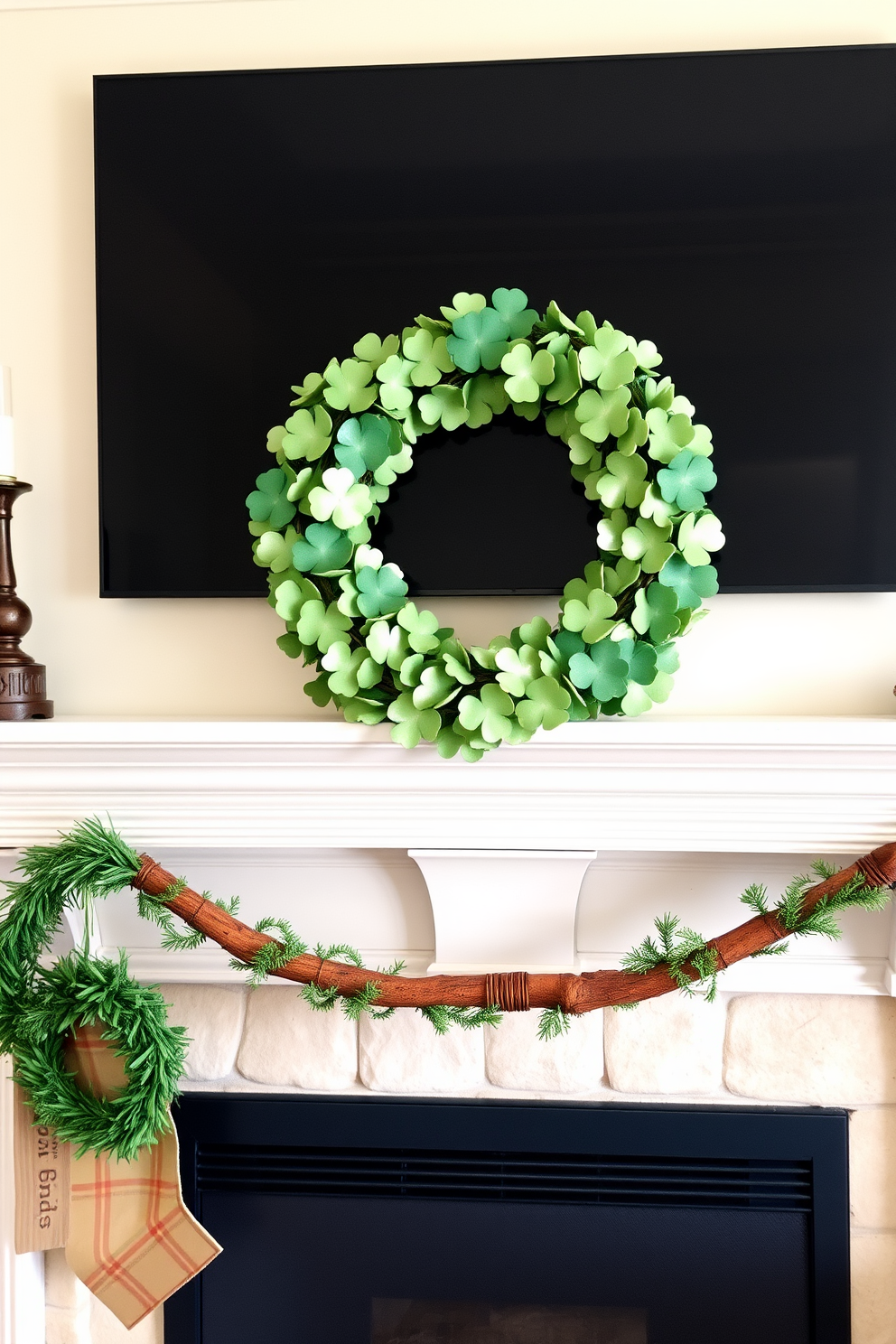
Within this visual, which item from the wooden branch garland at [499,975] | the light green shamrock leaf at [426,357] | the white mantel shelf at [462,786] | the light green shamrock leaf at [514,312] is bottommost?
the wooden branch garland at [499,975]

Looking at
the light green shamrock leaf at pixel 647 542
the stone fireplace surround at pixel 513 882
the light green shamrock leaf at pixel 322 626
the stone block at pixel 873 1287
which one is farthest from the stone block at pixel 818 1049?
the light green shamrock leaf at pixel 322 626

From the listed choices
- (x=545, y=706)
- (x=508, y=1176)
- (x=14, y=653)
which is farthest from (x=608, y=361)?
(x=508, y=1176)

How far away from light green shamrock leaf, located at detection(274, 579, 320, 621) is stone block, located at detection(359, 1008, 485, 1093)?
0.53m

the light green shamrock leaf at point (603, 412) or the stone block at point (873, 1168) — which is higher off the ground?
the light green shamrock leaf at point (603, 412)

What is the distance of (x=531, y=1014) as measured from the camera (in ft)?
3.88

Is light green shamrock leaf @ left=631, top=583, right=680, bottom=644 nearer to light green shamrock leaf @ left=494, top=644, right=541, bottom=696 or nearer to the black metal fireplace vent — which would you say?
light green shamrock leaf @ left=494, top=644, right=541, bottom=696

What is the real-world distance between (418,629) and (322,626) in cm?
10

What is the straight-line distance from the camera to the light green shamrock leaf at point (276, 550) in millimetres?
1048

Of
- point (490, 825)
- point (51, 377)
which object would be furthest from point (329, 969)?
point (51, 377)

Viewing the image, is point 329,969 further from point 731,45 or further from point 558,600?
point 731,45

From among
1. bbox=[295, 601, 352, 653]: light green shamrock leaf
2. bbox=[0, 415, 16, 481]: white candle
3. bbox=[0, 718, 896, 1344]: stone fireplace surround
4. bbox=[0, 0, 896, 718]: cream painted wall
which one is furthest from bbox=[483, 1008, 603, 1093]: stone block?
bbox=[0, 415, 16, 481]: white candle

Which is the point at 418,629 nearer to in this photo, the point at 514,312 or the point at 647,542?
the point at 647,542

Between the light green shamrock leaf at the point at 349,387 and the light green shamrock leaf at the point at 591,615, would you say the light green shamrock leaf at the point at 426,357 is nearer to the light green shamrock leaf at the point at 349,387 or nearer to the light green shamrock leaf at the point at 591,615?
the light green shamrock leaf at the point at 349,387

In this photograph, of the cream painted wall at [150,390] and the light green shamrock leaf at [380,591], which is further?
the cream painted wall at [150,390]
